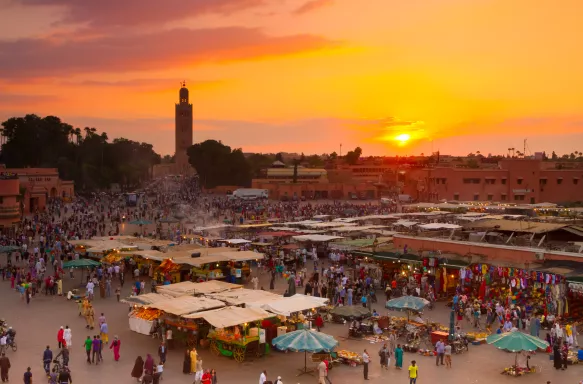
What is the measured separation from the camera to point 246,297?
64.7 feet

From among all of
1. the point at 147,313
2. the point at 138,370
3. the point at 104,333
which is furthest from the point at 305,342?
the point at 104,333

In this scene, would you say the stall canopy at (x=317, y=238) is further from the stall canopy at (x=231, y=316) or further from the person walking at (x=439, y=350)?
the person walking at (x=439, y=350)

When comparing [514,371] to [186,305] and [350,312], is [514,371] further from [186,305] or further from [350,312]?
[186,305]

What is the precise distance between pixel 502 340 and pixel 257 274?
16.6 metres

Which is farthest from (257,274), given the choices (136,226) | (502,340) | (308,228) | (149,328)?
(136,226)

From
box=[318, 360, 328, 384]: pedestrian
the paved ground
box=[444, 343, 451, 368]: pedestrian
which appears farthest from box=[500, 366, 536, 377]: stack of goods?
box=[318, 360, 328, 384]: pedestrian

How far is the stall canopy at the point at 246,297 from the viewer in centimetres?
1905

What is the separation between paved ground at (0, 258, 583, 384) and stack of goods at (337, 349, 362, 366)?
21cm

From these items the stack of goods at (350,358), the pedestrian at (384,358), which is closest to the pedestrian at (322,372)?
the stack of goods at (350,358)

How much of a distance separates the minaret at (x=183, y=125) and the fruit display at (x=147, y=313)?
15015 cm

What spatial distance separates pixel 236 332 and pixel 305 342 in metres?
2.38

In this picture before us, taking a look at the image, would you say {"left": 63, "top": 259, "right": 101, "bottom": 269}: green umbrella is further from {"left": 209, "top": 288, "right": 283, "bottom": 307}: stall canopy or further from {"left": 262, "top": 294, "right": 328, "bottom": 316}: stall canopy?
{"left": 262, "top": 294, "right": 328, "bottom": 316}: stall canopy

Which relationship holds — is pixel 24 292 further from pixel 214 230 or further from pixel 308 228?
pixel 308 228

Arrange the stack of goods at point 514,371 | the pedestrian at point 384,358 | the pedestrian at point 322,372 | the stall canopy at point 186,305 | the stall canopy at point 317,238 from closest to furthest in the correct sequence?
the pedestrian at point 322,372
the stack of goods at point 514,371
the pedestrian at point 384,358
the stall canopy at point 186,305
the stall canopy at point 317,238
